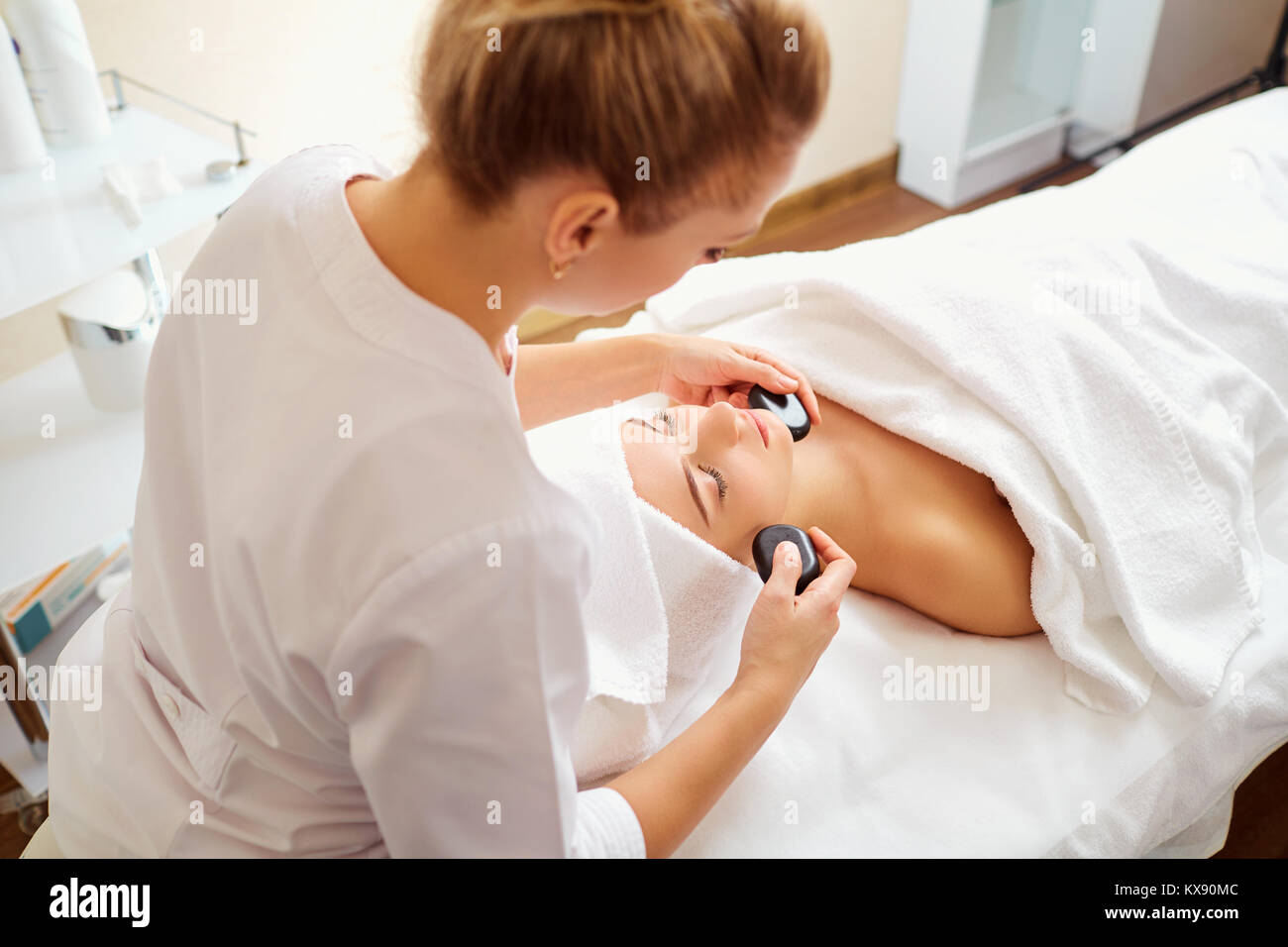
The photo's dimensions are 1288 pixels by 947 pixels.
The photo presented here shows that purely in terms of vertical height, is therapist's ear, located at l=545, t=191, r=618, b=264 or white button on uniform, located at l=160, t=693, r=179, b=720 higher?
therapist's ear, located at l=545, t=191, r=618, b=264

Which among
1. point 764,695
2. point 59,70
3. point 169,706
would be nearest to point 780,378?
point 764,695

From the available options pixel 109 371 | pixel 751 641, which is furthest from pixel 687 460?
pixel 109 371

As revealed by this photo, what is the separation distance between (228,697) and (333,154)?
1.43 ft

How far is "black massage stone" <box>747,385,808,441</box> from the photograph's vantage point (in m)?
1.18

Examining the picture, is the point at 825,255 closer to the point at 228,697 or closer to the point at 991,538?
the point at 991,538

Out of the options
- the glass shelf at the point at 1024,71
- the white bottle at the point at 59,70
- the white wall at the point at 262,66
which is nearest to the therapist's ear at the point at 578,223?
the white wall at the point at 262,66

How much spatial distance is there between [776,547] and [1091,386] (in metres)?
0.48

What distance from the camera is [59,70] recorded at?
1423 mm

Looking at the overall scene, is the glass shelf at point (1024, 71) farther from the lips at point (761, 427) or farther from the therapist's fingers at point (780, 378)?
the lips at point (761, 427)

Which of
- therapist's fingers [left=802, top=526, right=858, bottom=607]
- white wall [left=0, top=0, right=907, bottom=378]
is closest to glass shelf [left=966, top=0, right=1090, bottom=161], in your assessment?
white wall [left=0, top=0, right=907, bottom=378]

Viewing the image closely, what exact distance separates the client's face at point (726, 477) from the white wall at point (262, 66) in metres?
0.68

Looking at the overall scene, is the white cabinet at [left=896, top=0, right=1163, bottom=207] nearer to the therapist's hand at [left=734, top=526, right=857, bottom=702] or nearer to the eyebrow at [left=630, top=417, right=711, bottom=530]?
the eyebrow at [left=630, top=417, right=711, bottom=530]

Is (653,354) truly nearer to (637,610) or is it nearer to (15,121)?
(637,610)
